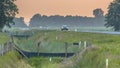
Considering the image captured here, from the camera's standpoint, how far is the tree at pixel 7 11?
343ft

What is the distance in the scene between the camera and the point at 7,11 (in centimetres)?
10769

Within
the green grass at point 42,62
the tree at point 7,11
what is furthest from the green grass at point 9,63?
the tree at point 7,11

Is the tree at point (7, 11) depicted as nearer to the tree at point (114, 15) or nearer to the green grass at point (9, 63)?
the tree at point (114, 15)

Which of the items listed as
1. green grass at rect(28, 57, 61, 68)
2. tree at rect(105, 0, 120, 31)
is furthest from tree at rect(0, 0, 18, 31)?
green grass at rect(28, 57, 61, 68)

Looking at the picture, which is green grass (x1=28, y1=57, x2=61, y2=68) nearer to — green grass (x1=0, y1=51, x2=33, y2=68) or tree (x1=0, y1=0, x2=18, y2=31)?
green grass (x1=0, y1=51, x2=33, y2=68)

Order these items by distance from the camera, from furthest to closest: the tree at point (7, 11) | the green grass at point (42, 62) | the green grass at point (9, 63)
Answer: the tree at point (7, 11), the green grass at point (42, 62), the green grass at point (9, 63)

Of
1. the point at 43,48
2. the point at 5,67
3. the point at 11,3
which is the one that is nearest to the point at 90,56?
the point at 5,67

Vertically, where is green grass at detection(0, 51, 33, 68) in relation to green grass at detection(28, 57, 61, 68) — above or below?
above

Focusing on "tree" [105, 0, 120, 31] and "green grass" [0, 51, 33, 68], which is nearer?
"green grass" [0, 51, 33, 68]

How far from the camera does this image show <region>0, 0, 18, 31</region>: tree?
105 meters

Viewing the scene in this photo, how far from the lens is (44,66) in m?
45.5

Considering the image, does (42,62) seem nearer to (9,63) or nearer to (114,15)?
(9,63)

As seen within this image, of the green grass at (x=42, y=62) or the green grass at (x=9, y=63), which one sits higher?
the green grass at (x=9, y=63)

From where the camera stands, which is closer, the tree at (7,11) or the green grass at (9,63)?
the green grass at (9,63)
